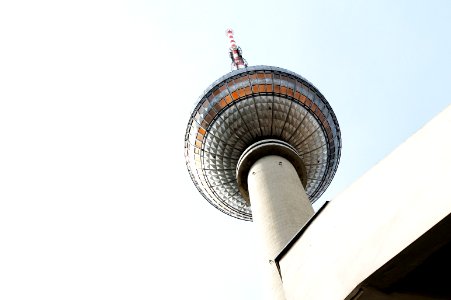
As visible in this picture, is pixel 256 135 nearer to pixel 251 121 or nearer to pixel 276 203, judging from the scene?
pixel 251 121

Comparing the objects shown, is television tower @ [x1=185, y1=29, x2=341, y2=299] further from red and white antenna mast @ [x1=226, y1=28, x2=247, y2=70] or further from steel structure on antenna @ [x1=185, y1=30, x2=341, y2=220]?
red and white antenna mast @ [x1=226, y1=28, x2=247, y2=70]

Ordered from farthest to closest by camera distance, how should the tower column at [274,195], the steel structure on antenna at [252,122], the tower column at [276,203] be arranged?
the steel structure on antenna at [252,122] → the tower column at [276,203] → the tower column at [274,195]

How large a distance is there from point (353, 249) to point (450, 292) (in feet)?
2.22

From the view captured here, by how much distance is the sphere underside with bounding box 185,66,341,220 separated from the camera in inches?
839

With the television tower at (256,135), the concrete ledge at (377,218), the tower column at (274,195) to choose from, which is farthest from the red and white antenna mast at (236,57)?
the concrete ledge at (377,218)

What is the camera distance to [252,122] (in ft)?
69.6

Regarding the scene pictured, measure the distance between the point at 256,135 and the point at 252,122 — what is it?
71 centimetres

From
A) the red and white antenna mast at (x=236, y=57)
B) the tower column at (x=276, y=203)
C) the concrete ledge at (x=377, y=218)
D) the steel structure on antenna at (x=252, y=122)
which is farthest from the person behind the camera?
the red and white antenna mast at (x=236, y=57)

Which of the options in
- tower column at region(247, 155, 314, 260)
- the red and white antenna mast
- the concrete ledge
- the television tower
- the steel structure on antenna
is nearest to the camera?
the concrete ledge

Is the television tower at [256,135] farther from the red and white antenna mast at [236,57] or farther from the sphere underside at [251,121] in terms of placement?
the red and white antenna mast at [236,57]

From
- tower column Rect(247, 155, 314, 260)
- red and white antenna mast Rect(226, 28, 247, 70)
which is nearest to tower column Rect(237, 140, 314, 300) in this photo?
tower column Rect(247, 155, 314, 260)

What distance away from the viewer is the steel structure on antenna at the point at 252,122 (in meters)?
21.3

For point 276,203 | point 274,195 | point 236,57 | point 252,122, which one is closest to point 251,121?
point 252,122

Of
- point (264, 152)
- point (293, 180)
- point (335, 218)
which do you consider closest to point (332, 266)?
point (335, 218)
